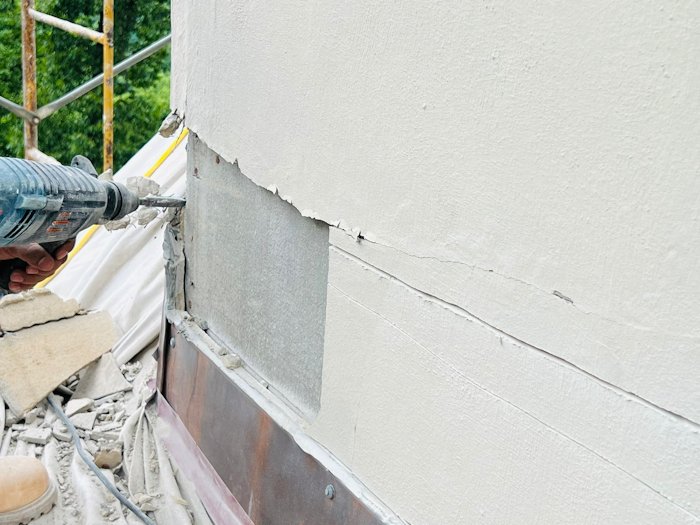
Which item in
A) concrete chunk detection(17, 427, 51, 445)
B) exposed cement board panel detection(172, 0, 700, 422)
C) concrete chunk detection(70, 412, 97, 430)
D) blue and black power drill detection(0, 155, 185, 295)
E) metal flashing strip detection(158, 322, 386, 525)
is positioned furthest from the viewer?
concrete chunk detection(70, 412, 97, 430)

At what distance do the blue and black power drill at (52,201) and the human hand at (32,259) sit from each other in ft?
0.07

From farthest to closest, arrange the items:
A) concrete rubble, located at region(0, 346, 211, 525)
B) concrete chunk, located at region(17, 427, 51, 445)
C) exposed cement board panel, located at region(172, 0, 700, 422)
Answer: concrete chunk, located at region(17, 427, 51, 445) < concrete rubble, located at region(0, 346, 211, 525) < exposed cement board panel, located at region(172, 0, 700, 422)

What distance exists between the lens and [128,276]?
3967 millimetres

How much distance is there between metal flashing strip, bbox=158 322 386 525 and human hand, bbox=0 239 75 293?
0.57m

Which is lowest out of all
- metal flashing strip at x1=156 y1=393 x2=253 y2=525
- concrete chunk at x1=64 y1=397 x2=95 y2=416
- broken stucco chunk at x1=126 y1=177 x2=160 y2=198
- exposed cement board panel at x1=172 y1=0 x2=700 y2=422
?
concrete chunk at x1=64 y1=397 x2=95 y2=416

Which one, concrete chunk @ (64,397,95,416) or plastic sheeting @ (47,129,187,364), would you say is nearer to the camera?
concrete chunk @ (64,397,95,416)

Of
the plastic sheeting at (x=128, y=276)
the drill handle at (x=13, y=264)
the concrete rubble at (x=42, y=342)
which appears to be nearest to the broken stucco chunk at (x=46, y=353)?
the concrete rubble at (x=42, y=342)

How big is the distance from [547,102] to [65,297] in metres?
3.54

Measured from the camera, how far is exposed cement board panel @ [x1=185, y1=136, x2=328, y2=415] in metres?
1.96

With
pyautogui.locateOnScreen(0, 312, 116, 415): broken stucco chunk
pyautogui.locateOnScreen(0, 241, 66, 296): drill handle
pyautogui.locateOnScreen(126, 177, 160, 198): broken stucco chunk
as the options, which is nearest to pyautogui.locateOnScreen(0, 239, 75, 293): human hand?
pyautogui.locateOnScreen(0, 241, 66, 296): drill handle

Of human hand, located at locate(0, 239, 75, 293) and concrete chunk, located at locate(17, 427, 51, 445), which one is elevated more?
human hand, located at locate(0, 239, 75, 293)

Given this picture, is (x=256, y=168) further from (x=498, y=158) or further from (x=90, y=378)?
(x=90, y=378)

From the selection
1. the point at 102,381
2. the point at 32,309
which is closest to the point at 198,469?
the point at 102,381

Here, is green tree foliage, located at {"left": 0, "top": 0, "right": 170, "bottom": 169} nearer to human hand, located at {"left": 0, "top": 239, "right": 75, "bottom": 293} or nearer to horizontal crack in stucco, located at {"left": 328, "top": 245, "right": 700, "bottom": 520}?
human hand, located at {"left": 0, "top": 239, "right": 75, "bottom": 293}
